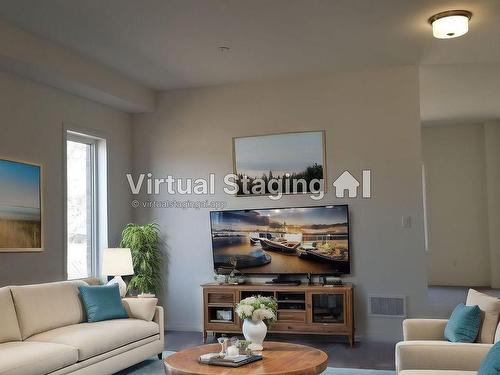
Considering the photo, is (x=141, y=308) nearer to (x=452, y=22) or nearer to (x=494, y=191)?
(x=452, y=22)

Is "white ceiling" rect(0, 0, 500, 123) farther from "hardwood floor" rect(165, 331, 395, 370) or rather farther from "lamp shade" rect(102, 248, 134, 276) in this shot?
"hardwood floor" rect(165, 331, 395, 370)

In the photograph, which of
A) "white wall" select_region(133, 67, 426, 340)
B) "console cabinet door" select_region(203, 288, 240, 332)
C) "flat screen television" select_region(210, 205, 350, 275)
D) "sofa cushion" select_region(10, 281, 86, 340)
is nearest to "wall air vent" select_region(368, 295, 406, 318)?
"white wall" select_region(133, 67, 426, 340)

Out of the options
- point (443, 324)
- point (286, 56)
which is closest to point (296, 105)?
point (286, 56)

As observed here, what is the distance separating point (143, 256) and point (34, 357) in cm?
294

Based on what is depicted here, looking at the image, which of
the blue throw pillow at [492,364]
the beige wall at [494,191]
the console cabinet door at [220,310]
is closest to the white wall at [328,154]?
the console cabinet door at [220,310]

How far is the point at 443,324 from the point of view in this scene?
13.3 ft

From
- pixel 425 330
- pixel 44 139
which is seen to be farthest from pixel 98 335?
pixel 425 330

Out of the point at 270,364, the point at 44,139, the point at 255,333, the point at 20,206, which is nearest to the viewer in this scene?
the point at 270,364

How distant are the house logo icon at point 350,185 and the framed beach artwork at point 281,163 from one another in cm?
18

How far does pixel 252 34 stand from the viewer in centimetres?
505

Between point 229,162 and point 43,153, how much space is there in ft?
7.08

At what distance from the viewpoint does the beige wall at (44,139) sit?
5254 millimetres

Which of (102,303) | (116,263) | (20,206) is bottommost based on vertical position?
(102,303)

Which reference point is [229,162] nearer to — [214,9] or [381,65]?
[381,65]
